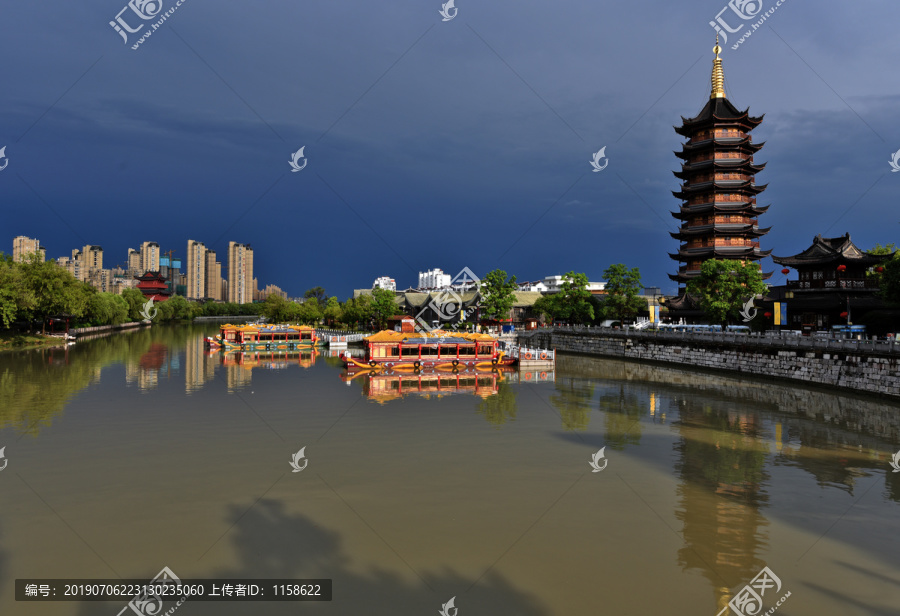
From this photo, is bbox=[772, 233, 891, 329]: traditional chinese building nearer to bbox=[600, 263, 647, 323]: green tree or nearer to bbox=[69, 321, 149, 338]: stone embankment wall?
bbox=[600, 263, 647, 323]: green tree

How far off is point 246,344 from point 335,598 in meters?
51.5

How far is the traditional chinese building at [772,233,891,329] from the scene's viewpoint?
1706 inches

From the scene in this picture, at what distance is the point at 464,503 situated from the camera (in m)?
13.9

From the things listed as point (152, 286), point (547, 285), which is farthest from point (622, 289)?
point (152, 286)

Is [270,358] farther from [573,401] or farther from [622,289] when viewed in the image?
[622,289]

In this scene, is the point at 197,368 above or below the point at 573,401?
above

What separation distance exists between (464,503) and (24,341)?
62.7 m

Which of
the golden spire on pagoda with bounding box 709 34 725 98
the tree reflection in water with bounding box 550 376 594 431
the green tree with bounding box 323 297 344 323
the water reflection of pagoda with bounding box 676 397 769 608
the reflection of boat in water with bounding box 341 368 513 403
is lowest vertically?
the water reflection of pagoda with bounding box 676 397 769 608

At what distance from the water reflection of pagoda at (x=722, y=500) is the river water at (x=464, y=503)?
0.19 ft

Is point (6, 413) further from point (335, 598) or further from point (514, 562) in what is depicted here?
point (514, 562)

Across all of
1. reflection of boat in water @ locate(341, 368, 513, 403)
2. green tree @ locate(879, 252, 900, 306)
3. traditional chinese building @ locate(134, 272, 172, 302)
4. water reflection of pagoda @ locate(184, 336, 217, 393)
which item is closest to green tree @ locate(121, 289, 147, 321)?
traditional chinese building @ locate(134, 272, 172, 302)

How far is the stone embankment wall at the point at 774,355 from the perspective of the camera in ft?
94.3

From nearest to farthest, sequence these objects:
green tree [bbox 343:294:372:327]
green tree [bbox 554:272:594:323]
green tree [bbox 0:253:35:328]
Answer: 1. green tree [bbox 0:253:35:328]
2. green tree [bbox 554:272:594:323]
3. green tree [bbox 343:294:372:327]

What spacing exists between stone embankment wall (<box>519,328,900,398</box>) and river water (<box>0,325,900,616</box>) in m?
2.44
